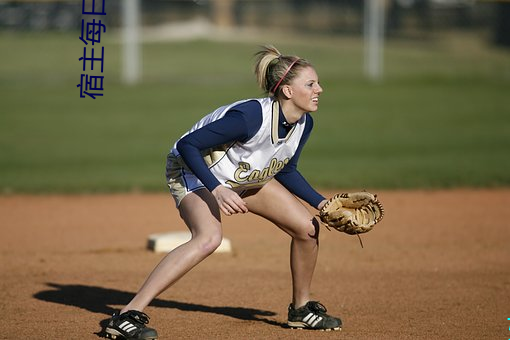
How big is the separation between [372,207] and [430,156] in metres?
7.92

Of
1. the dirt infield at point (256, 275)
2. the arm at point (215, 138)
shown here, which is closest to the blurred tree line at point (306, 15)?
the dirt infield at point (256, 275)

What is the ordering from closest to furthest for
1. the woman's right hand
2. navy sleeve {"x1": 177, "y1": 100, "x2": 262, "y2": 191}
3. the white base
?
the woman's right hand, navy sleeve {"x1": 177, "y1": 100, "x2": 262, "y2": 191}, the white base

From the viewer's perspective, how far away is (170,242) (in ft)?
22.3

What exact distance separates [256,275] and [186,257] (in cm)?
193

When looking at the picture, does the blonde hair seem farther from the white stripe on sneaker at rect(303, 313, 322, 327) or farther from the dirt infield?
the dirt infield

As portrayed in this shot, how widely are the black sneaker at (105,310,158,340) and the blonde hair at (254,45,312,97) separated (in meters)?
1.39

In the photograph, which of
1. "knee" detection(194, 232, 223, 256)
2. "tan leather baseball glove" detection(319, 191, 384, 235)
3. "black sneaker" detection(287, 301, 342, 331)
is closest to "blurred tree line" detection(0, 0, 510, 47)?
"tan leather baseball glove" detection(319, 191, 384, 235)

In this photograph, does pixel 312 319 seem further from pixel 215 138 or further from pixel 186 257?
pixel 215 138

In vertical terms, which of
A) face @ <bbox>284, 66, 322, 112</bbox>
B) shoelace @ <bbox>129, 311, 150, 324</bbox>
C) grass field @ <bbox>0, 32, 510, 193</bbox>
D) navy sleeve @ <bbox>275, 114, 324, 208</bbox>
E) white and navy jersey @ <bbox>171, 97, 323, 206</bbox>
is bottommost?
grass field @ <bbox>0, 32, 510, 193</bbox>

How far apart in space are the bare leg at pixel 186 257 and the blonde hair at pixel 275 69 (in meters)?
0.76

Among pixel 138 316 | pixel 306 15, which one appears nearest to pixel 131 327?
pixel 138 316

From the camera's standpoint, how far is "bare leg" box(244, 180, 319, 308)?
464cm

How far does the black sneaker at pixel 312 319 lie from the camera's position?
4.67 m

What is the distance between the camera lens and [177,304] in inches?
211
